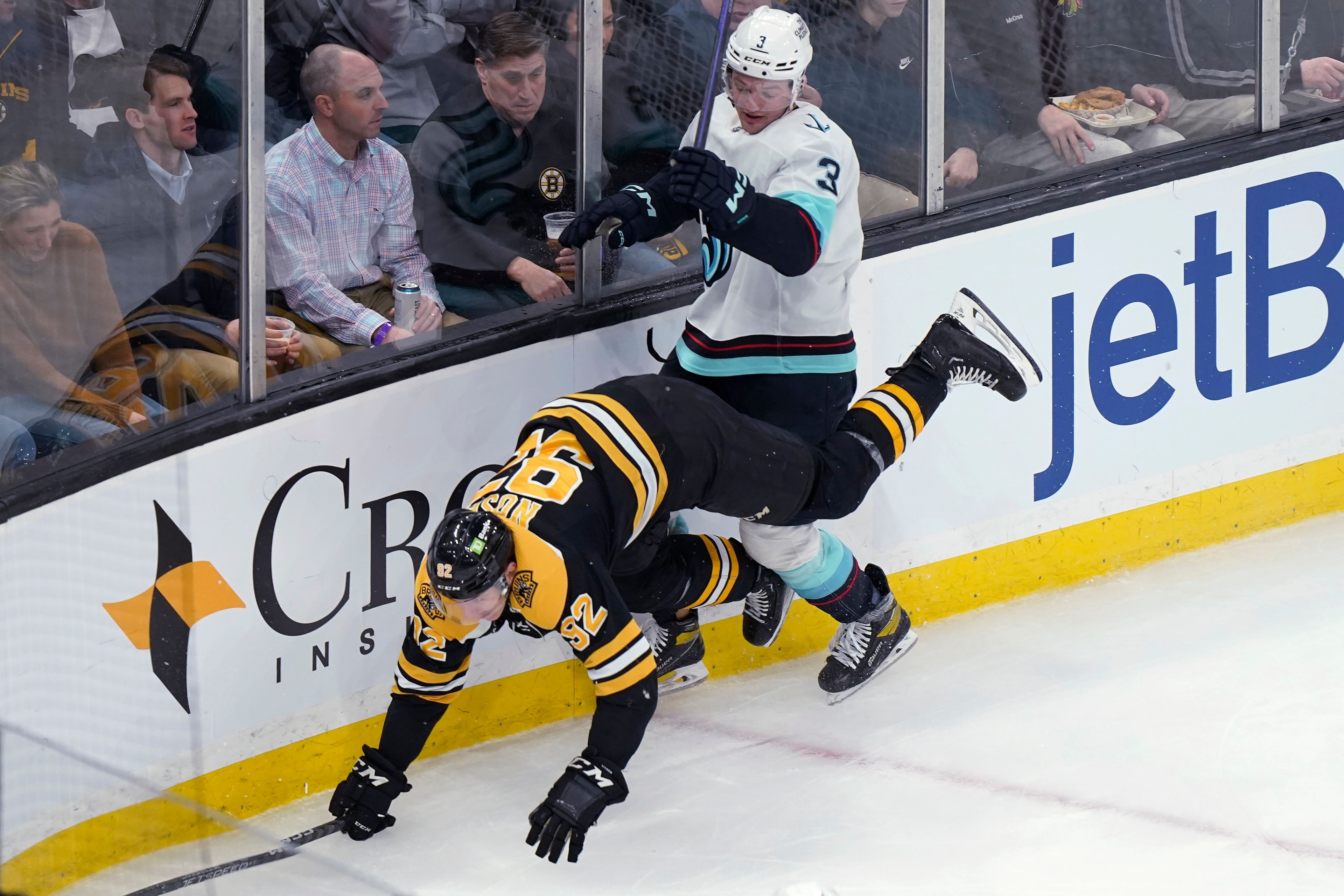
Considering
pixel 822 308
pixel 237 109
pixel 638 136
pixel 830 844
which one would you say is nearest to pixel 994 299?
pixel 822 308

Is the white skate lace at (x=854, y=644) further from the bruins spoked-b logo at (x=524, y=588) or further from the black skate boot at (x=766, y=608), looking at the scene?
the bruins spoked-b logo at (x=524, y=588)

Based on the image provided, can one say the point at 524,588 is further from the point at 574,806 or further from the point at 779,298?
the point at 779,298

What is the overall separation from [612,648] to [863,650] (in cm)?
103

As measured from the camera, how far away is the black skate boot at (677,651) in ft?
11.8

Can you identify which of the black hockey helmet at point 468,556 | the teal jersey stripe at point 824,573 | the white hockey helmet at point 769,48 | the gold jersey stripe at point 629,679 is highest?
the white hockey helmet at point 769,48

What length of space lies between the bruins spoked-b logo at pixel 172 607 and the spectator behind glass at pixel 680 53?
138 cm

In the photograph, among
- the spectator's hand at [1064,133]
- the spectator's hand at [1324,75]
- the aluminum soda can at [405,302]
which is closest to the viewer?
the aluminum soda can at [405,302]

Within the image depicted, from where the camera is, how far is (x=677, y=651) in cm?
363

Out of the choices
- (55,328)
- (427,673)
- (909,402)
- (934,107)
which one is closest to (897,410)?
(909,402)

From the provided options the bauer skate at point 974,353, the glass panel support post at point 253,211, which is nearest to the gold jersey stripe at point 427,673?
the glass panel support post at point 253,211

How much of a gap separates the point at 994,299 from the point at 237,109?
1840 mm

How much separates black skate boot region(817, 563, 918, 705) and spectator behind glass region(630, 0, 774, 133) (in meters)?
1.12

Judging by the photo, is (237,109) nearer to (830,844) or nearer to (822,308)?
(822,308)

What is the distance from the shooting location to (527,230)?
3.43 metres
